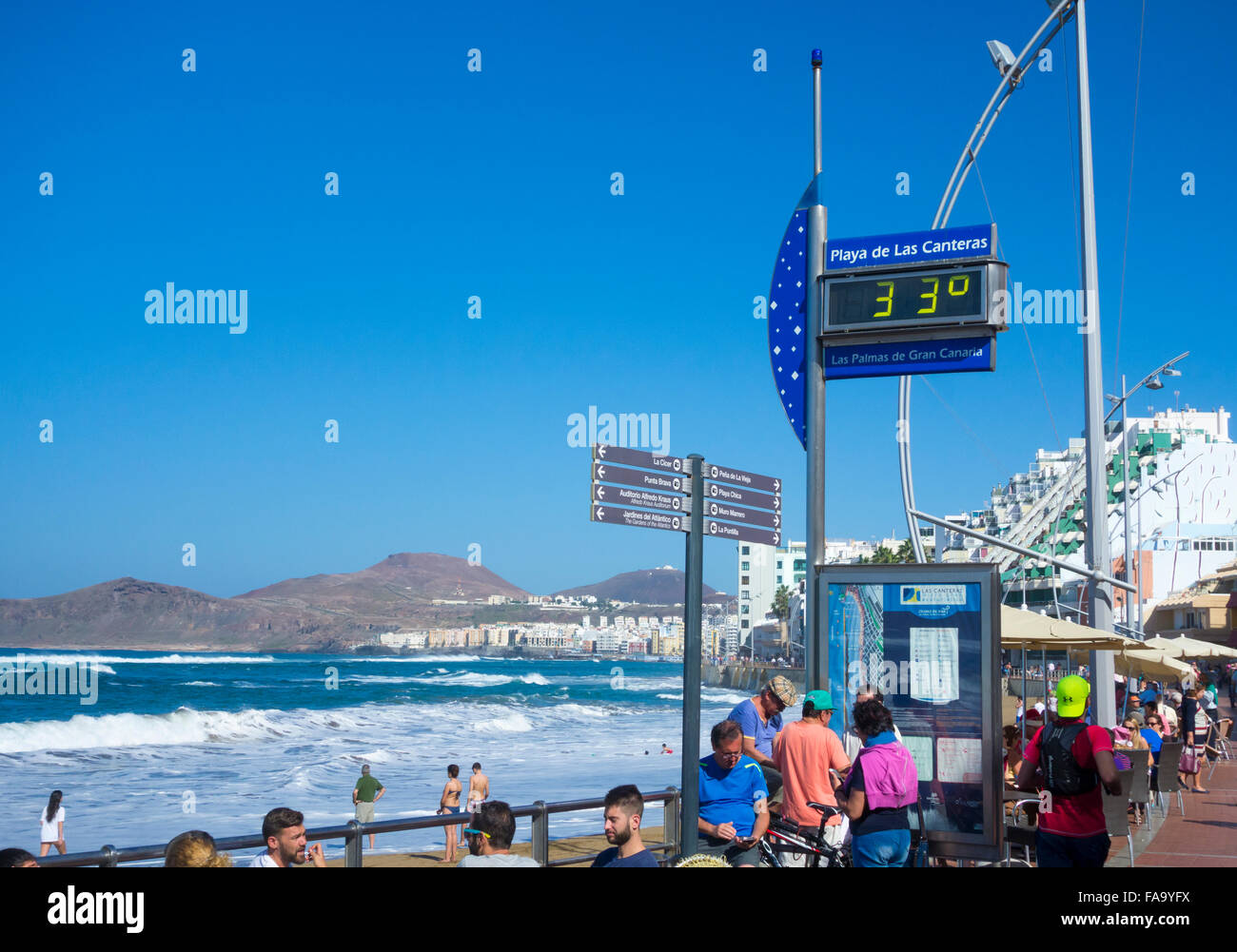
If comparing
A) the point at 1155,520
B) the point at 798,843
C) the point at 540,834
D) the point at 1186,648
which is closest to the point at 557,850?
the point at 540,834

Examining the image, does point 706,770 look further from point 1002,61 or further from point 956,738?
point 1002,61

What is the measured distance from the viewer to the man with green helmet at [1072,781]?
636 centimetres

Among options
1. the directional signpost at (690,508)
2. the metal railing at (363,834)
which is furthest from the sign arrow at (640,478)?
the metal railing at (363,834)

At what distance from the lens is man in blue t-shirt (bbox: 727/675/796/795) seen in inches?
327

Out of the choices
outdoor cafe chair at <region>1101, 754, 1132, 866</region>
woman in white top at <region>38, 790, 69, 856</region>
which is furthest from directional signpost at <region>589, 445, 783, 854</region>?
woman in white top at <region>38, 790, 69, 856</region>

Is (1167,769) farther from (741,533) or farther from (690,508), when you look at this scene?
(690,508)

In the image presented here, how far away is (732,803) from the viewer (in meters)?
7.05

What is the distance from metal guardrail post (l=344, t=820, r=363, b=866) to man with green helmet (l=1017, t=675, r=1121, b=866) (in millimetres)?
4192

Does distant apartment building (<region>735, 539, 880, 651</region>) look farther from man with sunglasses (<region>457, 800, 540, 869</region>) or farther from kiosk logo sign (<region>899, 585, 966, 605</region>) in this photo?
man with sunglasses (<region>457, 800, 540, 869</region>)

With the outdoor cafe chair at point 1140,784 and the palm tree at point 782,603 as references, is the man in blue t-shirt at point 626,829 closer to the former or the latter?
the outdoor cafe chair at point 1140,784

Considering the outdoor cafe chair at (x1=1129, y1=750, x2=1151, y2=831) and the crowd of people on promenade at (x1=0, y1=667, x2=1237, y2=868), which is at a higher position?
the crowd of people on promenade at (x1=0, y1=667, x2=1237, y2=868)

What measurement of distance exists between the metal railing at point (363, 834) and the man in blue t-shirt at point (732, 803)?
699 millimetres

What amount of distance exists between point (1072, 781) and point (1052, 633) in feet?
27.2
